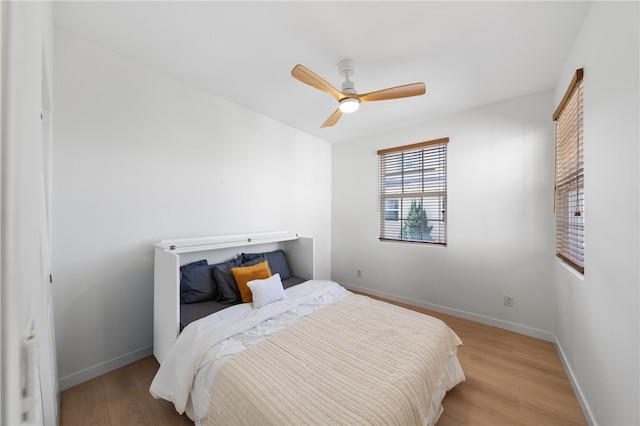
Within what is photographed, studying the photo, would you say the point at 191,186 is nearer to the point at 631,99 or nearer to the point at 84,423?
the point at 84,423

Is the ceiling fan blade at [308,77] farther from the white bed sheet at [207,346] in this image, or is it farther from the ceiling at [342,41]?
the white bed sheet at [207,346]

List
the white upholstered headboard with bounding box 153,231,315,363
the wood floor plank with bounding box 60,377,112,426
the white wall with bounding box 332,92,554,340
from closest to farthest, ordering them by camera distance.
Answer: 1. the wood floor plank with bounding box 60,377,112,426
2. the white upholstered headboard with bounding box 153,231,315,363
3. the white wall with bounding box 332,92,554,340

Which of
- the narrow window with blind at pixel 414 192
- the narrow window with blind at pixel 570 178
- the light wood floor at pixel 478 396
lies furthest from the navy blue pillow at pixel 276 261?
the narrow window with blind at pixel 570 178

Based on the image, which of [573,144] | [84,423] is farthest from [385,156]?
[84,423]

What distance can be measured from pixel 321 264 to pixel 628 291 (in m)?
3.34

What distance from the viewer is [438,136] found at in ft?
10.5

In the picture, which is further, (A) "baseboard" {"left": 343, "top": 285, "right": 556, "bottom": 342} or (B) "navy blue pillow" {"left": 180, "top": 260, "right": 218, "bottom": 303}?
(A) "baseboard" {"left": 343, "top": 285, "right": 556, "bottom": 342}

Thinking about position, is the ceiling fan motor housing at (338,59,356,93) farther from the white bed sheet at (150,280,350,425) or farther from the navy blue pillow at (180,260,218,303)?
the navy blue pillow at (180,260,218,303)

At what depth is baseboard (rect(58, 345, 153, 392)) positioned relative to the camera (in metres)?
1.83

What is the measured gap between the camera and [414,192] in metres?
3.45

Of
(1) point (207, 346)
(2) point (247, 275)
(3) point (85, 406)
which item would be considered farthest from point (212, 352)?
(3) point (85, 406)

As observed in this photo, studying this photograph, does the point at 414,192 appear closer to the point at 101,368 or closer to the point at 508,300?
the point at 508,300

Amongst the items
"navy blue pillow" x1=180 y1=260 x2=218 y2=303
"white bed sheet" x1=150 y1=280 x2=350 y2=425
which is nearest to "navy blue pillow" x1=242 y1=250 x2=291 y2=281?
"navy blue pillow" x1=180 y1=260 x2=218 y2=303

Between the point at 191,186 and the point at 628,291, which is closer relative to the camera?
the point at 628,291
